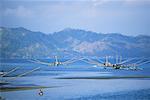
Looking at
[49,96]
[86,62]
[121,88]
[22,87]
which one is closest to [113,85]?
[121,88]

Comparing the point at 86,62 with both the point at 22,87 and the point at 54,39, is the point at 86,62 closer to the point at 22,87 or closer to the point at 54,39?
the point at 54,39

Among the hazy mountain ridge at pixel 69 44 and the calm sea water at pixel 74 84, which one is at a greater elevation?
the hazy mountain ridge at pixel 69 44

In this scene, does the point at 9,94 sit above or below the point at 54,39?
below

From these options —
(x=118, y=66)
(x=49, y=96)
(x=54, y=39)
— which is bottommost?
(x=49, y=96)

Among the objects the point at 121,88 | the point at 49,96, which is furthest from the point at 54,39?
the point at 121,88
